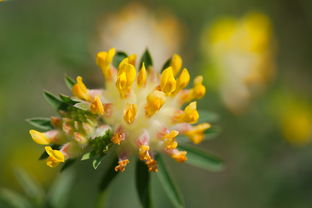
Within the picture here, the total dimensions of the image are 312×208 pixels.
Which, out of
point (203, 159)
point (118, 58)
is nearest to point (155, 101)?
point (118, 58)

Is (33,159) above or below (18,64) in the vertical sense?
below

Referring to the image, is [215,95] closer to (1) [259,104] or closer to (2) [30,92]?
(1) [259,104]

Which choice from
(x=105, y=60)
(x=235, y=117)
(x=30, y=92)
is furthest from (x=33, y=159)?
(x=105, y=60)

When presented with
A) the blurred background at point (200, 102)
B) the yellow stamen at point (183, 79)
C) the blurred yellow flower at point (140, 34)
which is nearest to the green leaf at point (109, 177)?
the yellow stamen at point (183, 79)

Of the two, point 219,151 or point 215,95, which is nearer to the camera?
point 215,95

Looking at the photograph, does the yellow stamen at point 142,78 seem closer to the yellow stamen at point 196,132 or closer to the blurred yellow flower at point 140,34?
the yellow stamen at point 196,132

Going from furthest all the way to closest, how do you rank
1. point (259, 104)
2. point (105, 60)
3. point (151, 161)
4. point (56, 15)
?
point (56, 15) < point (259, 104) < point (105, 60) < point (151, 161)

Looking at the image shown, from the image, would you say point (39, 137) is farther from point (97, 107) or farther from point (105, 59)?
point (105, 59)

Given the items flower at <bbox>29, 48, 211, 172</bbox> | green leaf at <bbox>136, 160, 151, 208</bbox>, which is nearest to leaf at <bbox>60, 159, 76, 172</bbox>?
flower at <bbox>29, 48, 211, 172</bbox>
